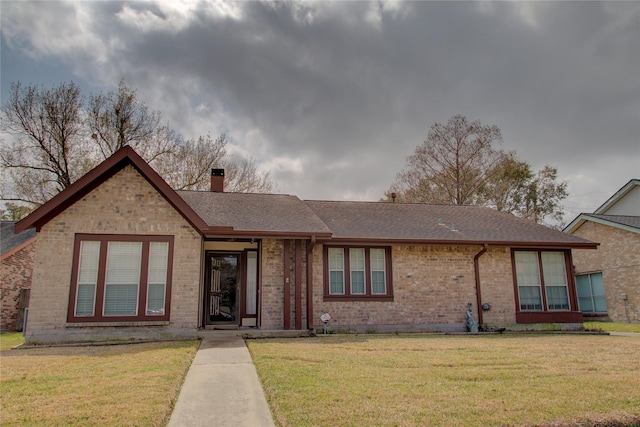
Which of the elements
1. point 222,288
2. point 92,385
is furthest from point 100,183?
point 92,385

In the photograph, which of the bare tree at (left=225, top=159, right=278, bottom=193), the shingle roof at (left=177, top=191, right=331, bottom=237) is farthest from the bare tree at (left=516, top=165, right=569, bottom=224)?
the shingle roof at (left=177, top=191, right=331, bottom=237)

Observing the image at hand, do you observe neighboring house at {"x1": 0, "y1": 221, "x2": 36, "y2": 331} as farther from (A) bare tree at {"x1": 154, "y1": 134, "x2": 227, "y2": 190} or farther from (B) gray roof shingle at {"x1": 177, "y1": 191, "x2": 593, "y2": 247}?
(A) bare tree at {"x1": 154, "y1": 134, "x2": 227, "y2": 190}

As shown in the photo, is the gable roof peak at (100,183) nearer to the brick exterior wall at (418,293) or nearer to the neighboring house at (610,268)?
A: the brick exterior wall at (418,293)

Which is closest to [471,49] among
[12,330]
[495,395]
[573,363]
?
[573,363]

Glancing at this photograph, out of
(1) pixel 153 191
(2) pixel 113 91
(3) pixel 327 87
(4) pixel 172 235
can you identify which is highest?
(2) pixel 113 91

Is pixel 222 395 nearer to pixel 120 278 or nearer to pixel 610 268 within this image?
pixel 120 278

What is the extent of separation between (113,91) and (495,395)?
2582 centimetres

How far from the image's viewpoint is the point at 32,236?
676 inches

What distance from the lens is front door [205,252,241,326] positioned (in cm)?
1310

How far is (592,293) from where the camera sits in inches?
821

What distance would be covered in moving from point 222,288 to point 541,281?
10031mm

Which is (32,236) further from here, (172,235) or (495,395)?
(495,395)

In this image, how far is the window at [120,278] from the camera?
34.3ft

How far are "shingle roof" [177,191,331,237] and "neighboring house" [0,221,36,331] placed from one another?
682 centimetres
